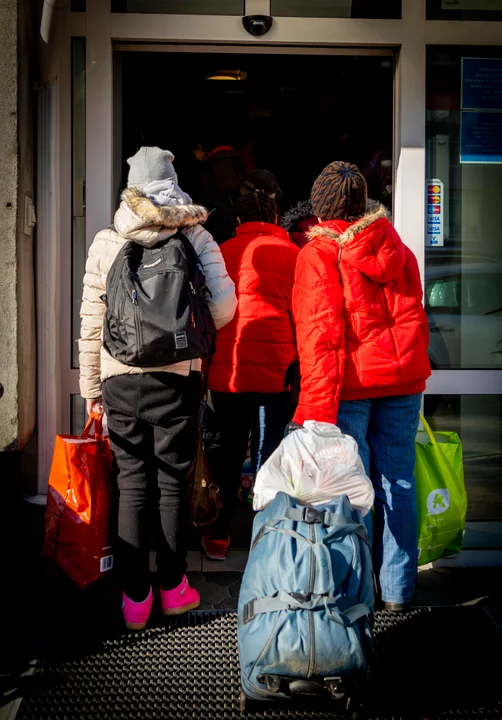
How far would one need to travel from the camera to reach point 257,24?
4.35m

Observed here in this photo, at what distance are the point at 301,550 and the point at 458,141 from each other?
2.72m

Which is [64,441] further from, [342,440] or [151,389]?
[342,440]

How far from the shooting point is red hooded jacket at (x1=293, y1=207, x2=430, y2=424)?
3.29 meters

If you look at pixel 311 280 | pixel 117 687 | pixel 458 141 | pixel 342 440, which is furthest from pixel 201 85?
pixel 117 687

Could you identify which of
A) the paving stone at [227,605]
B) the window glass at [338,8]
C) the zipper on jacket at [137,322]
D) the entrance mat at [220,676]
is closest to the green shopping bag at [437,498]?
the entrance mat at [220,676]

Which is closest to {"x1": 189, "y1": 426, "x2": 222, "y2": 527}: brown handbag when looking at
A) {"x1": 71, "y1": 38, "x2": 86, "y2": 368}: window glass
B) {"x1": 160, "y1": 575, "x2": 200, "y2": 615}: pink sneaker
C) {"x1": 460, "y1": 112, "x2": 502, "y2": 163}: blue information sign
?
{"x1": 160, "y1": 575, "x2": 200, "y2": 615}: pink sneaker

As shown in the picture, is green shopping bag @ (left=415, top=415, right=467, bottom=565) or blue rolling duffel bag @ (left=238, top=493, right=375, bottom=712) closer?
blue rolling duffel bag @ (left=238, top=493, right=375, bottom=712)

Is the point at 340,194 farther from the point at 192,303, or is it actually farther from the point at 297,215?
the point at 297,215

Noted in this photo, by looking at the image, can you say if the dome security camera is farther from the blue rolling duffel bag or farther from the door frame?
the blue rolling duffel bag

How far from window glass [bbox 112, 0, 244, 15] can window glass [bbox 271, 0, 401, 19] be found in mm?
217

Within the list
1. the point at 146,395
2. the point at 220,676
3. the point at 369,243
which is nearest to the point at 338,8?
the point at 369,243

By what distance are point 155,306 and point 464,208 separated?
2.16m

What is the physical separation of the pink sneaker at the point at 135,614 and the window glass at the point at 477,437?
1.92 metres

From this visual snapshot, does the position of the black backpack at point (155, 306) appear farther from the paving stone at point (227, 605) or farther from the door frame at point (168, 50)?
the paving stone at point (227, 605)
